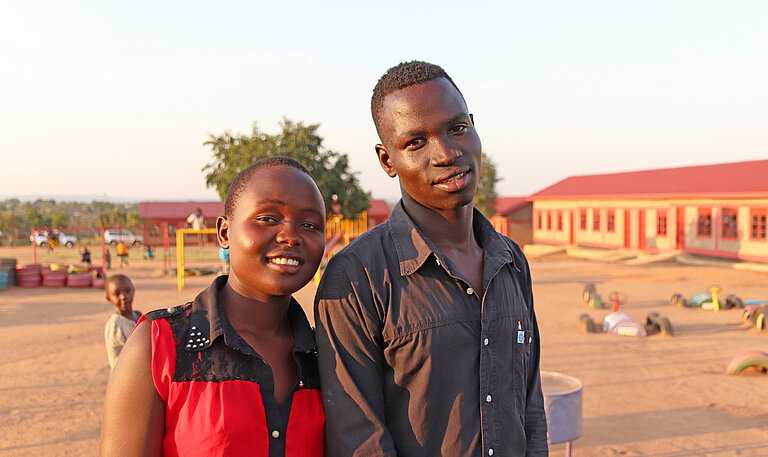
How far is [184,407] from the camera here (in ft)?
5.76

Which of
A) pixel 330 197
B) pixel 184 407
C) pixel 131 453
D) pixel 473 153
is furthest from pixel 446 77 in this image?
pixel 330 197

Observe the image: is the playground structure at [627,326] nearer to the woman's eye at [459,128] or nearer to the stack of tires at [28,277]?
the woman's eye at [459,128]

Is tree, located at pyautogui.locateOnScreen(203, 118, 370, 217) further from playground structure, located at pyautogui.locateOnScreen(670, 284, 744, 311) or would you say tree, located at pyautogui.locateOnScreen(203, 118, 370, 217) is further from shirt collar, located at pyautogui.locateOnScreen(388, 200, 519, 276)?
shirt collar, located at pyautogui.locateOnScreen(388, 200, 519, 276)

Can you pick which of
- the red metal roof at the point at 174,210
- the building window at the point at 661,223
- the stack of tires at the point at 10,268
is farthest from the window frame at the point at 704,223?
the red metal roof at the point at 174,210

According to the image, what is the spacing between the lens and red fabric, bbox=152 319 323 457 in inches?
68.5

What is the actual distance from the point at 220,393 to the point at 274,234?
514 mm

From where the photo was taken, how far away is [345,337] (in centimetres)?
190

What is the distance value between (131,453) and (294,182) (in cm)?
94

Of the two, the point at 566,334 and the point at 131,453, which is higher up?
the point at 131,453

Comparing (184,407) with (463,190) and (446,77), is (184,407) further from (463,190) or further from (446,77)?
(446,77)

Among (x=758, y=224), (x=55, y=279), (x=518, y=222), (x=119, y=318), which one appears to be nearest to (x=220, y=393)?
(x=119, y=318)

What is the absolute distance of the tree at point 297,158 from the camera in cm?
2131

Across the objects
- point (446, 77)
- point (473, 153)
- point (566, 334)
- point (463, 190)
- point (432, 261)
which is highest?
point (446, 77)

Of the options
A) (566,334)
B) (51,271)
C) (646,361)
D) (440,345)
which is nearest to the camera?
(440,345)
